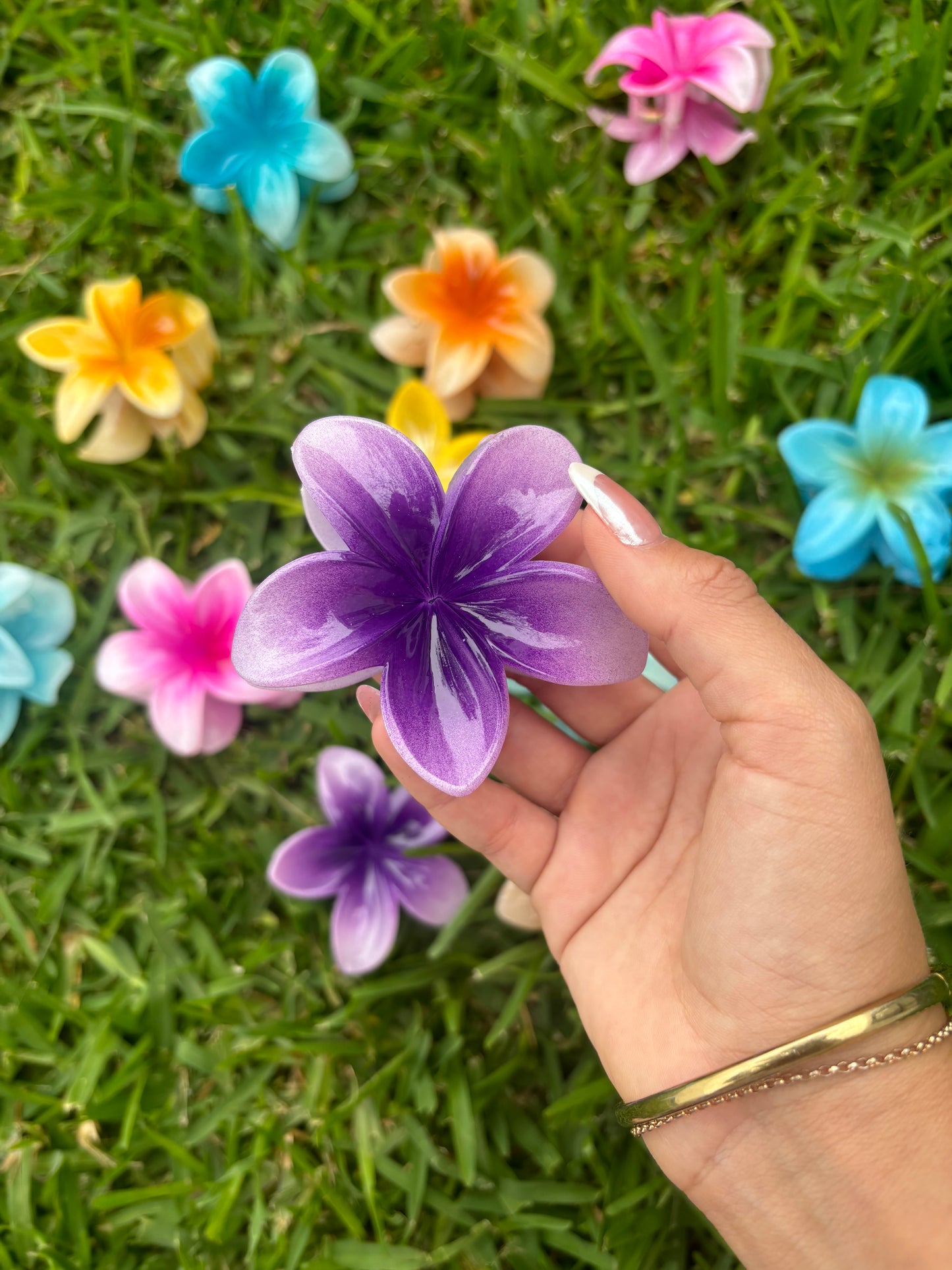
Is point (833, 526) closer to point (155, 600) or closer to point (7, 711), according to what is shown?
point (155, 600)

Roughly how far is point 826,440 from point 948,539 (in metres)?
0.26

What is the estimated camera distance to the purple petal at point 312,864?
1558mm

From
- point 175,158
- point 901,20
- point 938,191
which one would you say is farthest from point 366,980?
point 901,20

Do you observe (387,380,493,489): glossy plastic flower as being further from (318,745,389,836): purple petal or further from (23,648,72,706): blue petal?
(23,648,72,706): blue petal

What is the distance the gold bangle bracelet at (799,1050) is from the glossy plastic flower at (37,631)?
1.25 meters

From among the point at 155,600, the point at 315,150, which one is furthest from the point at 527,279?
the point at 155,600

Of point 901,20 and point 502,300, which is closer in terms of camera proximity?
point 502,300

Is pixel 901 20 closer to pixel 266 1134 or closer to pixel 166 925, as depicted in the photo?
pixel 166 925

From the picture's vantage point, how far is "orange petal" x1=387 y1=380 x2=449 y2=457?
161 cm

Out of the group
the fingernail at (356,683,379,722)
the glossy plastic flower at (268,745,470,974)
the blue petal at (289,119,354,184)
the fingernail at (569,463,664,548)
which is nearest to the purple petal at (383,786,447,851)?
the glossy plastic flower at (268,745,470,974)

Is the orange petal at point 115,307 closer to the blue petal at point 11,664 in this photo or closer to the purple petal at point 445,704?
the blue petal at point 11,664

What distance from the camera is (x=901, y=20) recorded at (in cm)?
187

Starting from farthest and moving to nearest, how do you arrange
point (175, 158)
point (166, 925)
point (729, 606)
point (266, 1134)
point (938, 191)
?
point (175, 158) < point (938, 191) < point (166, 925) < point (266, 1134) < point (729, 606)

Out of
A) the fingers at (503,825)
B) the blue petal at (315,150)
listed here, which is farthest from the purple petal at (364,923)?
the blue petal at (315,150)
